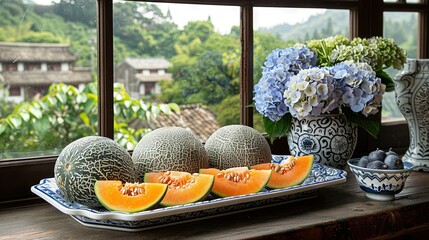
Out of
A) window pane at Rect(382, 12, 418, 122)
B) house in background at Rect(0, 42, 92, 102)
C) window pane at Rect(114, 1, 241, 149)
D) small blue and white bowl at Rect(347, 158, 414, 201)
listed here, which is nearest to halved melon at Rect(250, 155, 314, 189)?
small blue and white bowl at Rect(347, 158, 414, 201)

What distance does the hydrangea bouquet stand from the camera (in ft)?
4.51

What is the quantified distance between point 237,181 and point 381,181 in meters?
0.34

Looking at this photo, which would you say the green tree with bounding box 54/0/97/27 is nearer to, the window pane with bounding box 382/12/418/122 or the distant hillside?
the distant hillside

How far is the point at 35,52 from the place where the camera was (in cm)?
133

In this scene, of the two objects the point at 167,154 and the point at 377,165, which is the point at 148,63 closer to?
the point at 167,154

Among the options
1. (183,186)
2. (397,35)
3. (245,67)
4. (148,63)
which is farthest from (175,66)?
(397,35)

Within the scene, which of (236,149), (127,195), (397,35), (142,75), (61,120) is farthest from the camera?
(397,35)

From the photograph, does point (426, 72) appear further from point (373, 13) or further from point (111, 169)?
point (111, 169)

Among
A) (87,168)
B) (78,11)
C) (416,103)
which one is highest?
(78,11)

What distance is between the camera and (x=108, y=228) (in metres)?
1.07

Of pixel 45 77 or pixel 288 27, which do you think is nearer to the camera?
pixel 45 77

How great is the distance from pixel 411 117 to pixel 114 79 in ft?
2.84

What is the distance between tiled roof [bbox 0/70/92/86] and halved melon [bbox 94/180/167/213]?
40cm

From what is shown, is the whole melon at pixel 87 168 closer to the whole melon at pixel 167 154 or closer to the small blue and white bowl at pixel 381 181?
the whole melon at pixel 167 154
